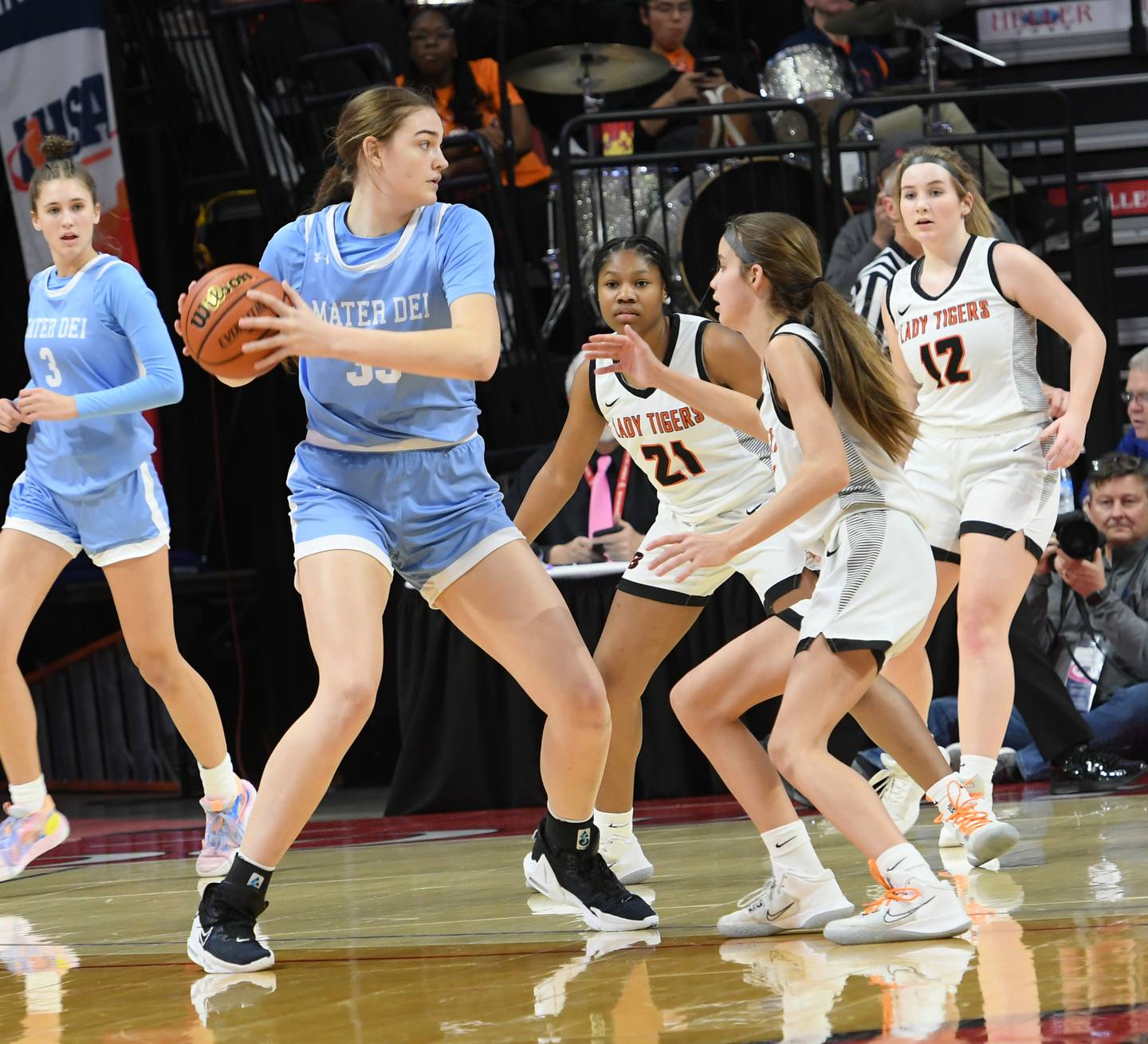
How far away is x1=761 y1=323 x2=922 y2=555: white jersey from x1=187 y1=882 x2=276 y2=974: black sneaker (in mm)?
1329

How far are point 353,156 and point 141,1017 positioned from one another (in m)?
1.74

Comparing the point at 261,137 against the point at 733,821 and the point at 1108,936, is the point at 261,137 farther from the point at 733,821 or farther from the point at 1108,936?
the point at 1108,936

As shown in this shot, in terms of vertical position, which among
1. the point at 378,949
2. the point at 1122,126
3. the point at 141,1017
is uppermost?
the point at 1122,126

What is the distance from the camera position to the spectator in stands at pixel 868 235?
6.78m

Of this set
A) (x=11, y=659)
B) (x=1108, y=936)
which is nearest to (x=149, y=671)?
(x=11, y=659)

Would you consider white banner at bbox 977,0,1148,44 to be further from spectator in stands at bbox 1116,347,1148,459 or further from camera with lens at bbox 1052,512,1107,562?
camera with lens at bbox 1052,512,1107,562

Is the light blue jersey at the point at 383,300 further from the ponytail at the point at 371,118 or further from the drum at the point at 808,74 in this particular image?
the drum at the point at 808,74

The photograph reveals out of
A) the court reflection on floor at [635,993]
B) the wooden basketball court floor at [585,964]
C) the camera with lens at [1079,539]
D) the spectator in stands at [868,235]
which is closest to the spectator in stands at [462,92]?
the spectator in stands at [868,235]

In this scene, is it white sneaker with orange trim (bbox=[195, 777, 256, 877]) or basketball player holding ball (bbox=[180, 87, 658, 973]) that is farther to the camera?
white sneaker with orange trim (bbox=[195, 777, 256, 877])

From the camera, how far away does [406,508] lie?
3312mm

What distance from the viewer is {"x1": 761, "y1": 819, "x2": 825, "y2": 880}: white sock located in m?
3.30

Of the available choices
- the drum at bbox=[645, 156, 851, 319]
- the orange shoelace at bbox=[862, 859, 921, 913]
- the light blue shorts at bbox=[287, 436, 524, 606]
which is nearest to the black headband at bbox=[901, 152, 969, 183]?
the light blue shorts at bbox=[287, 436, 524, 606]

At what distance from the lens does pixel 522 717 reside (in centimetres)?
671

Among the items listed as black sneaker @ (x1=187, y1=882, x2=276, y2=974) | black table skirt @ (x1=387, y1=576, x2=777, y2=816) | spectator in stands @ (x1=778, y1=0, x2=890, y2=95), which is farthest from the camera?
spectator in stands @ (x1=778, y1=0, x2=890, y2=95)
